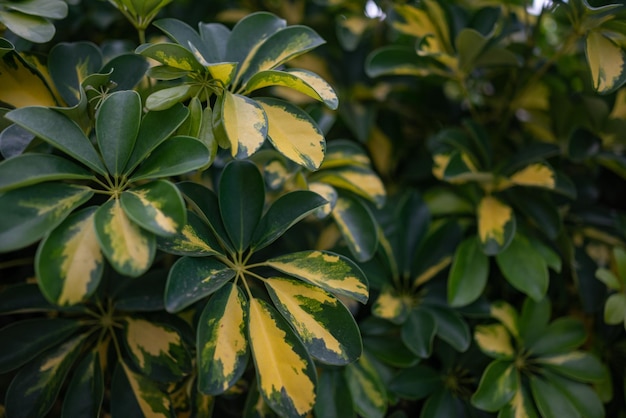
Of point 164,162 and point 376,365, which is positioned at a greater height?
point 164,162

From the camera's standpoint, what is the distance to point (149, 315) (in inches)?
29.5

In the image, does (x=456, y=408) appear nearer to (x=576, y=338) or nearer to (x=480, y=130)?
(x=576, y=338)

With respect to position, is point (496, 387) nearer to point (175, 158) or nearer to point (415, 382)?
point (415, 382)

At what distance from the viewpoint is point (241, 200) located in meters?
0.68

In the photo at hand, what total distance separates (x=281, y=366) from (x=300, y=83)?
0.33 metres

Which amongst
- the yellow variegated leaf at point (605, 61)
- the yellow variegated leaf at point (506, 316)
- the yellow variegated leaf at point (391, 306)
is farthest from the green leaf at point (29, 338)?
the yellow variegated leaf at point (605, 61)

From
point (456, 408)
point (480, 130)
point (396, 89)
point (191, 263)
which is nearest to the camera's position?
point (191, 263)

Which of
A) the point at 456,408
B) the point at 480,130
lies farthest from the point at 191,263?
the point at 480,130

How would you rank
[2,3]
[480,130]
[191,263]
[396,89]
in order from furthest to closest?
[396,89] → [480,130] → [2,3] → [191,263]

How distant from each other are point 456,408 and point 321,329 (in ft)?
1.19

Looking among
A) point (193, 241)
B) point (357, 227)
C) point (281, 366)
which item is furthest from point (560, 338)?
point (193, 241)

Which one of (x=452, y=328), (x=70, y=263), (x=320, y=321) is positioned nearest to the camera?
(x=70, y=263)

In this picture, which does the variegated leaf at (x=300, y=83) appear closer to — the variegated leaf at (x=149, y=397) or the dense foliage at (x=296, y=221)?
the dense foliage at (x=296, y=221)

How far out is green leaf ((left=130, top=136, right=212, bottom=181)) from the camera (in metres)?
0.56
